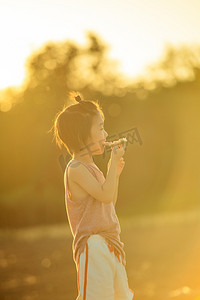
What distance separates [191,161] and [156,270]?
18.8 m

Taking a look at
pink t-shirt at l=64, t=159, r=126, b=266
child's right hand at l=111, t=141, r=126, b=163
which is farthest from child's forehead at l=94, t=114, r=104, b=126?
pink t-shirt at l=64, t=159, r=126, b=266

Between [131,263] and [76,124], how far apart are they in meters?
7.49

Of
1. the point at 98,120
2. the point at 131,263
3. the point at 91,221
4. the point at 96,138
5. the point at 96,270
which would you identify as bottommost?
the point at 131,263

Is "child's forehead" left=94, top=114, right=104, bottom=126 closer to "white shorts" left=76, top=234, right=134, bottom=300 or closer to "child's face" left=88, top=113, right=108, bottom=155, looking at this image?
"child's face" left=88, top=113, right=108, bottom=155

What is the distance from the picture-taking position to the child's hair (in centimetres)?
387

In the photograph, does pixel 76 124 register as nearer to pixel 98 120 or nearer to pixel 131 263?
pixel 98 120

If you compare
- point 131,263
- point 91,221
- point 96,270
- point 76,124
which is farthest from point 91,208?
point 131,263

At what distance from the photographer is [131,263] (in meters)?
11.0

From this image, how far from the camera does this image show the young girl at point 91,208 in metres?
3.64

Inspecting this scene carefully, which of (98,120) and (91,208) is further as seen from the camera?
(98,120)

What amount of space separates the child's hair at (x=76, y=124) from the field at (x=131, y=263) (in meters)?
3.16

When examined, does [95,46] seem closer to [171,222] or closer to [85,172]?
[171,222]

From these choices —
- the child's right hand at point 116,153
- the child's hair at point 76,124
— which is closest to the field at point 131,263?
the child's right hand at point 116,153

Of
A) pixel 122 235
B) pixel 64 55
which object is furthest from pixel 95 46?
pixel 122 235
